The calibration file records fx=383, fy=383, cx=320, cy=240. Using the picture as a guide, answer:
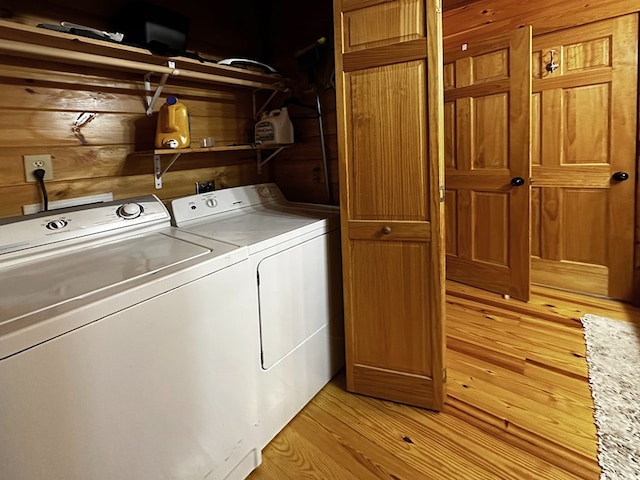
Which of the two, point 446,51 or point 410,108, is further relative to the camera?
point 446,51

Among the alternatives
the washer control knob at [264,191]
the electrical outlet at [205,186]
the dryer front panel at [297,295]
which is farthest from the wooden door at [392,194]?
the electrical outlet at [205,186]

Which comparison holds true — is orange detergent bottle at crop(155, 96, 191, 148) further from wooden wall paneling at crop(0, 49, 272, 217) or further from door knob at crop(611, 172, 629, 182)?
door knob at crop(611, 172, 629, 182)

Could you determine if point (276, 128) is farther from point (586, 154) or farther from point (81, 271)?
point (586, 154)

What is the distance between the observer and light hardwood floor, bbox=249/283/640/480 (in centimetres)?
139

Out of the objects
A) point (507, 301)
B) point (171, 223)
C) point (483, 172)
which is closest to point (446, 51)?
point (483, 172)

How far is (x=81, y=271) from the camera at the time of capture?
1139 mm

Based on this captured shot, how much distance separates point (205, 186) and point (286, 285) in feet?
2.82

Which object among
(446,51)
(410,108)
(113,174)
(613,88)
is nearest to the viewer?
(410,108)

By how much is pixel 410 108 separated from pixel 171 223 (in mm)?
1148

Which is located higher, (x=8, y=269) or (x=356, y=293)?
(x=8, y=269)

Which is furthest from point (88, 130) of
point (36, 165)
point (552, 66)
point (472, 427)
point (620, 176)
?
point (620, 176)

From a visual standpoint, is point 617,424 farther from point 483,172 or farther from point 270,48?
point 270,48

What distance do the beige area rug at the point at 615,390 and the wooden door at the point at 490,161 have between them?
59cm

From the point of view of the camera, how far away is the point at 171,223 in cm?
175
